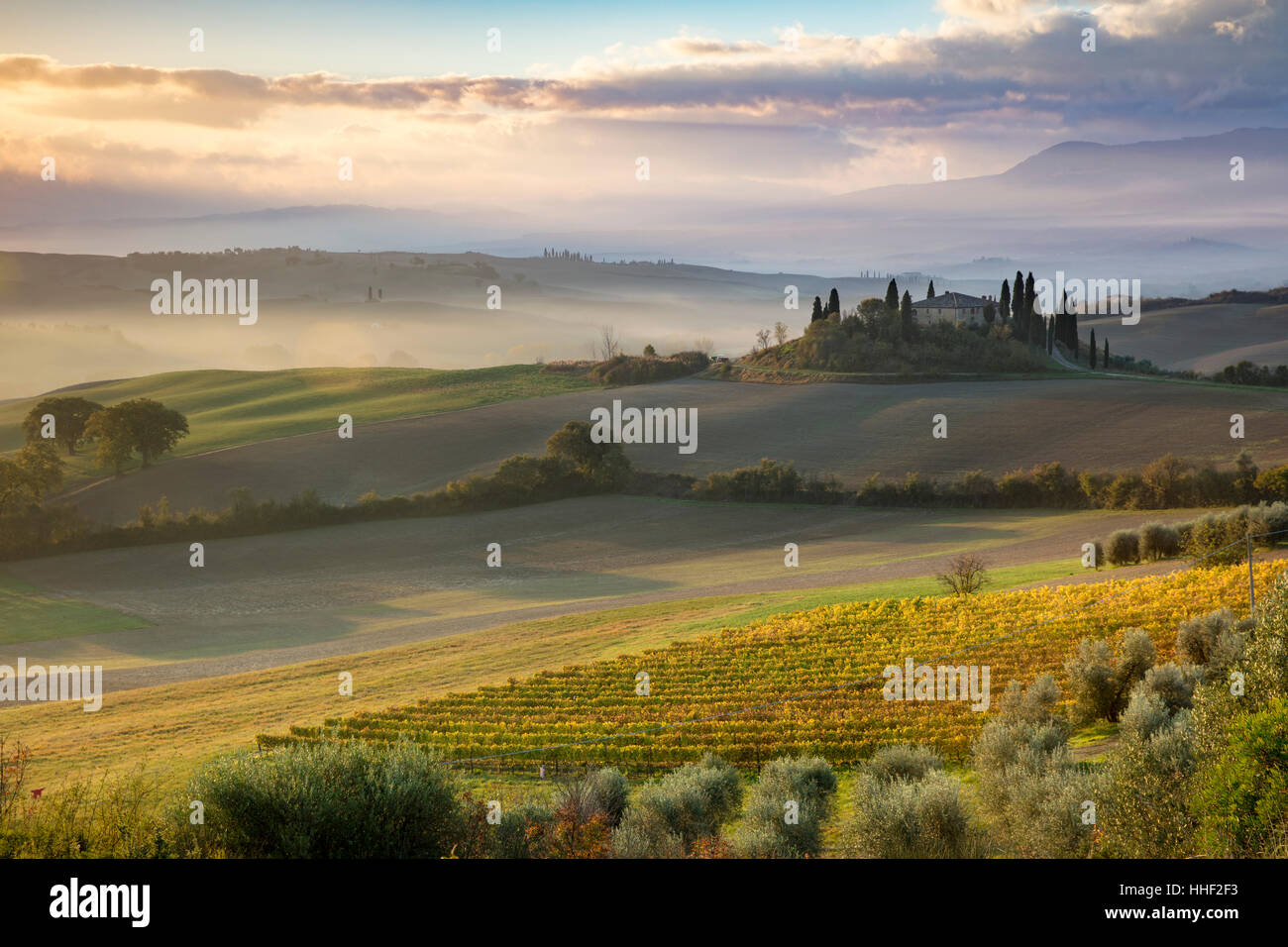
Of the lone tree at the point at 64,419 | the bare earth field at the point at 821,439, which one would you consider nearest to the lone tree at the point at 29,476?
the bare earth field at the point at 821,439

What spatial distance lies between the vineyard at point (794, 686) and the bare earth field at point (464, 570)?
12657 mm

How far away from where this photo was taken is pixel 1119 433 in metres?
73.3

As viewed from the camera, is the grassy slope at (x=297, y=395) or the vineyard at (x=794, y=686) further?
the grassy slope at (x=297, y=395)

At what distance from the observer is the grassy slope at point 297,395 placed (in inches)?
3627

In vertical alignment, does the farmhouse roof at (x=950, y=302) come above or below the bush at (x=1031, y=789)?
above

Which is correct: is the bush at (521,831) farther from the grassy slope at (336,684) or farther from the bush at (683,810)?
the grassy slope at (336,684)

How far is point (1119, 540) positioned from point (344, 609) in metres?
37.1
